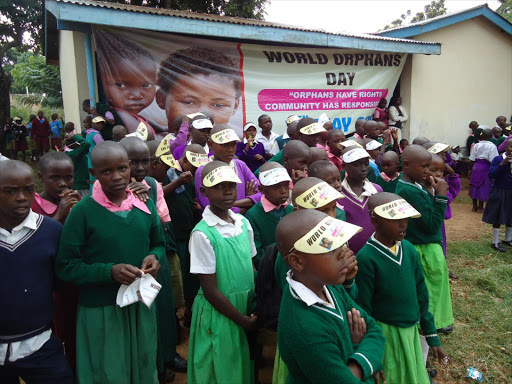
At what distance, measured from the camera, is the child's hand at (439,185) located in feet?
10.2

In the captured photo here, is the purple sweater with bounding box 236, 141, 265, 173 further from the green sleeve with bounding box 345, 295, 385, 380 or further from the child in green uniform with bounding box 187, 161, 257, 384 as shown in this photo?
the green sleeve with bounding box 345, 295, 385, 380

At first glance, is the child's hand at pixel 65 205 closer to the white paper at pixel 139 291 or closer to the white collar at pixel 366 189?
the white paper at pixel 139 291

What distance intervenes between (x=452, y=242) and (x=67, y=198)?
5.88 metres

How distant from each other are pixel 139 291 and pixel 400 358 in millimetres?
1482

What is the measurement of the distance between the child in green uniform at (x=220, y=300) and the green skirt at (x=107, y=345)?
1.15 feet

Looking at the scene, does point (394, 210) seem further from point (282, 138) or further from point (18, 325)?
point (282, 138)

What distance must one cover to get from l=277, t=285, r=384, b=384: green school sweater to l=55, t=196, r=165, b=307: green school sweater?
972 millimetres

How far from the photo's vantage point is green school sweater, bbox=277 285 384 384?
1.49 metres

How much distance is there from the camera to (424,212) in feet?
10.1

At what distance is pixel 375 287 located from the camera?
7.53 feet

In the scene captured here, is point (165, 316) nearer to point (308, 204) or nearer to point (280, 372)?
point (280, 372)

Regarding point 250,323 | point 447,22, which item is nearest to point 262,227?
point 250,323

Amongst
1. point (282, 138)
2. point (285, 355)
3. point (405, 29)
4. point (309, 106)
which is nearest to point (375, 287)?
point (285, 355)

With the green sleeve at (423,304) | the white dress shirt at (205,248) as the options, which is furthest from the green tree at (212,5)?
the green sleeve at (423,304)
